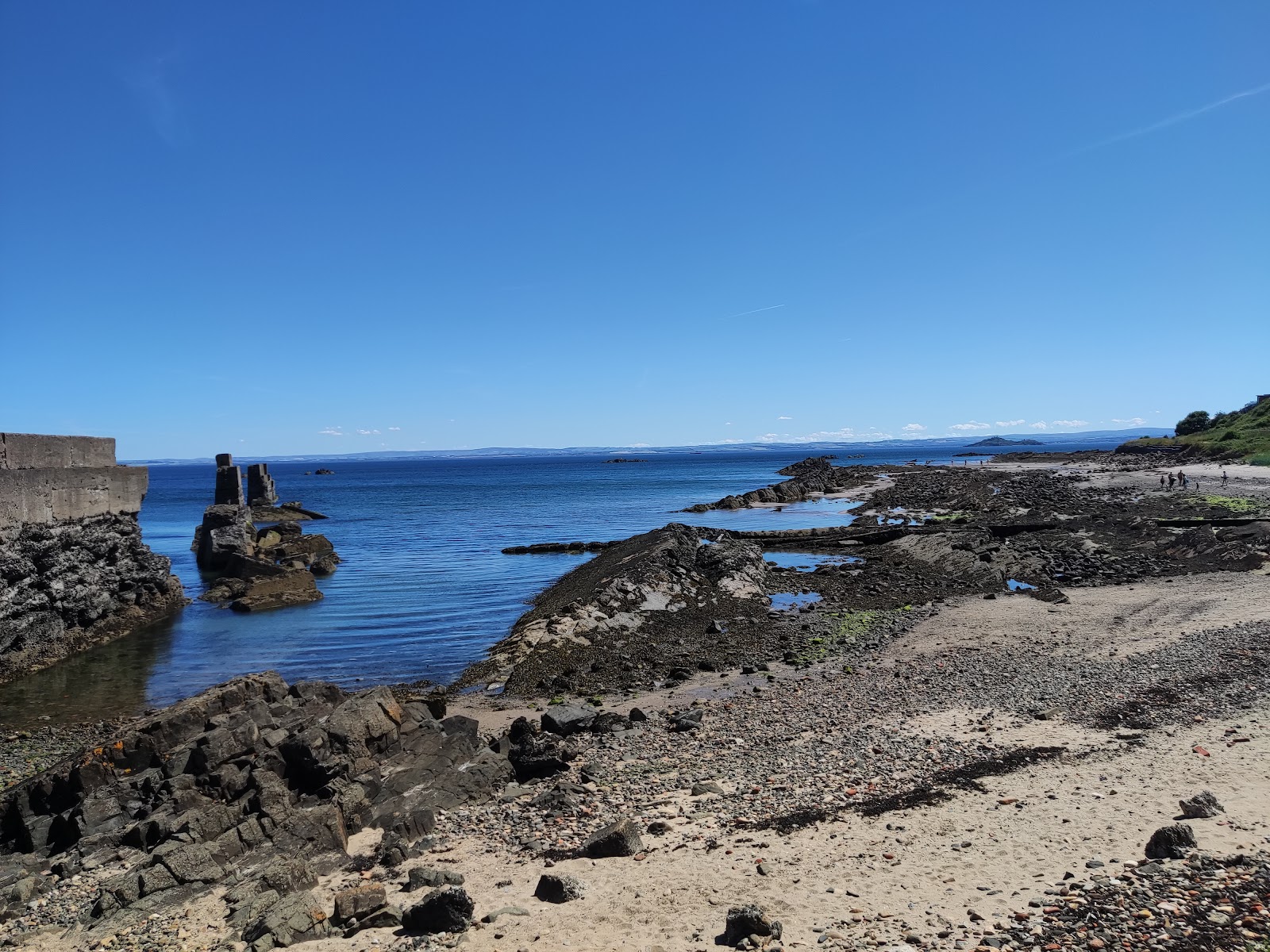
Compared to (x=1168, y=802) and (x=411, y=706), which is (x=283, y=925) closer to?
(x=411, y=706)

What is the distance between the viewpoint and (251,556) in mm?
36500

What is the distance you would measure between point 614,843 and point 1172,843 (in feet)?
17.5

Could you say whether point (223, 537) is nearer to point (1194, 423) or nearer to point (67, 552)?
point (67, 552)

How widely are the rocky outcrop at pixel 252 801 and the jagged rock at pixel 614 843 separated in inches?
63.8

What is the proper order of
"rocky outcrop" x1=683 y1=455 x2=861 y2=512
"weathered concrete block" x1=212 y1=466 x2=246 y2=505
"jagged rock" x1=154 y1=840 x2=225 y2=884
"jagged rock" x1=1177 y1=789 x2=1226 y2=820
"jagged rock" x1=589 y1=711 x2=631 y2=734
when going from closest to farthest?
"jagged rock" x1=1177 y1=789 x2=1226 y2=820, "jagged rock" x1=154 y1=840 x2=225 y2=884, "jagged rock" x1=589 y1=711 x2=631 y2=734, "weathered concrete block" x1=212 y1=466 x2=246 y2=505, "rocky outcrop" x1=683 y1=455 x2=861 y2=512

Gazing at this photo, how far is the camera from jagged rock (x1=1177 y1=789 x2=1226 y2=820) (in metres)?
7.58

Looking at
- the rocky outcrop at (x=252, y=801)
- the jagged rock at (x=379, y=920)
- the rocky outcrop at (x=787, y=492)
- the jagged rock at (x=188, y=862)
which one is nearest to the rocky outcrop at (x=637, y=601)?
the rocky outcrop at (x=252, y=801)

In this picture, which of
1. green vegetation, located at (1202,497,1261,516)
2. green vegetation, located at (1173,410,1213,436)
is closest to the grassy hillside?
green vegetation, located at (1173,410,1213,436)

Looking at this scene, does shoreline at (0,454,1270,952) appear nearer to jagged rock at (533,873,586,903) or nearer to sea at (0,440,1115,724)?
jagged rock at (533,873,586,903)

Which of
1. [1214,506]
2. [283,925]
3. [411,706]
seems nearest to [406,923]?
[283,925]

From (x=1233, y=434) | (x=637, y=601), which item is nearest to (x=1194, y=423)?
(x=1233, y=434)

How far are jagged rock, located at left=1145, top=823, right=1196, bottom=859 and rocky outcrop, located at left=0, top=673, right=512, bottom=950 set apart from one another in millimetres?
6386

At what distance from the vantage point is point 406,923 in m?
6.98

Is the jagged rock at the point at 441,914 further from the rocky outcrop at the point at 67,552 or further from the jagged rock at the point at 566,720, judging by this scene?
the rocky outcrop at the point at 67,552
